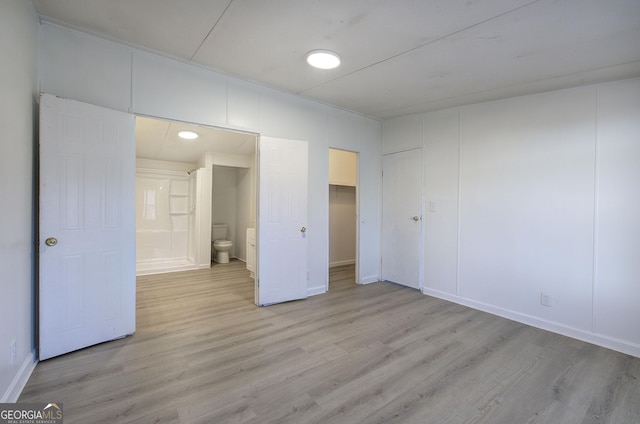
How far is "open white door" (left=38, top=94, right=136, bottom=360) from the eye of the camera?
2199 mm

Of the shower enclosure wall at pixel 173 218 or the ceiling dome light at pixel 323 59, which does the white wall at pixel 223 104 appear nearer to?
the ceiling dome light at pixel 323 59

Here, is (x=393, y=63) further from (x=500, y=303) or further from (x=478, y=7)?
(x=500, y=303)

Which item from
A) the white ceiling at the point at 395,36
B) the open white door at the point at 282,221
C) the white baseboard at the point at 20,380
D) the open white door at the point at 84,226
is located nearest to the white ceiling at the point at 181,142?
the open white door at the point at 282,221

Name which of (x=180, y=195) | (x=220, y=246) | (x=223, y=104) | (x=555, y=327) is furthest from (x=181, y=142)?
(x=555, y=327)

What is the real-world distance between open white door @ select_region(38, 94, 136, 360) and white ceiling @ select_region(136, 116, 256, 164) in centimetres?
210

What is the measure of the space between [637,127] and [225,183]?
6.69m

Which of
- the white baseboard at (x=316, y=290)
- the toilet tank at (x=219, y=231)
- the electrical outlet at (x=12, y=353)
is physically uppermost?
the toilet tank at (x=219, y=231)

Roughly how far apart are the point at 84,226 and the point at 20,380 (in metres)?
1.09

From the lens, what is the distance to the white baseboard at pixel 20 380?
168cm

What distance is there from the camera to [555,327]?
3010 millimetres

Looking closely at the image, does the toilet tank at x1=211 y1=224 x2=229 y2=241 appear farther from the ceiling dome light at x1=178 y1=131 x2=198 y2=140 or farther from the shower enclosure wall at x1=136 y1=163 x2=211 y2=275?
the ceiling dome light at x1=178 y1=131 x2=198 y2=140

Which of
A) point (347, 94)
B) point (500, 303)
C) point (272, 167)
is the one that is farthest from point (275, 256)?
point (500, 303)

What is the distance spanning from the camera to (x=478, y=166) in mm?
3633

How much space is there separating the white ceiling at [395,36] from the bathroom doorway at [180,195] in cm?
252
